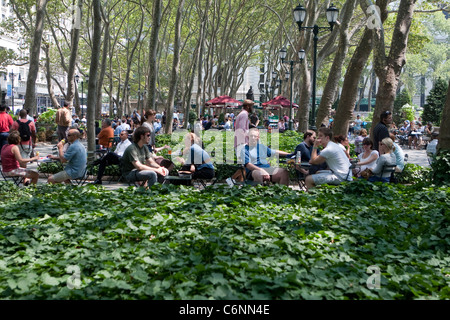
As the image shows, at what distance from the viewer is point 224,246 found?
5.22 metres

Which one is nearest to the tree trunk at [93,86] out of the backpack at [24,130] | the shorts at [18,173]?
the backpack at [24,130]

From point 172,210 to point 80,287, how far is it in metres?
2.74

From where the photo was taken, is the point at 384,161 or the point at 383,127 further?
the point at 383,127

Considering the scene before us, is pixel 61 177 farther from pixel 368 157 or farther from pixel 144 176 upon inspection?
pixel 368 157

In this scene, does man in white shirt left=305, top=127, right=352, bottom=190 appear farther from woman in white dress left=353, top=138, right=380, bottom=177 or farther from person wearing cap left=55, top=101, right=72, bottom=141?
person wearing cap left=55, top=101, right=72, bottom=141

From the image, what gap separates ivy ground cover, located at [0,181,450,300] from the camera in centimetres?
420

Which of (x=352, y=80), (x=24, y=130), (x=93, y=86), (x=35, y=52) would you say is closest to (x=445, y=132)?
(x=352, y=80)

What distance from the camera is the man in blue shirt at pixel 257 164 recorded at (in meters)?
10.4

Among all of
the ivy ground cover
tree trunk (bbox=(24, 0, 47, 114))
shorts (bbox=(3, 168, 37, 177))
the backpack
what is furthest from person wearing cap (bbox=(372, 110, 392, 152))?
tree trunk (bbox=(24, 0, 47, 114))

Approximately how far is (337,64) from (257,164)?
10.9m

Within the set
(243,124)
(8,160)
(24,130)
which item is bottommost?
(8,160)

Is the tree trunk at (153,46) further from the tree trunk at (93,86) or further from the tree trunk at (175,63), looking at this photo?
the tree trunk at (93,86)

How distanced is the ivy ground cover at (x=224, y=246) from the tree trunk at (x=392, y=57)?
6.69 metres
